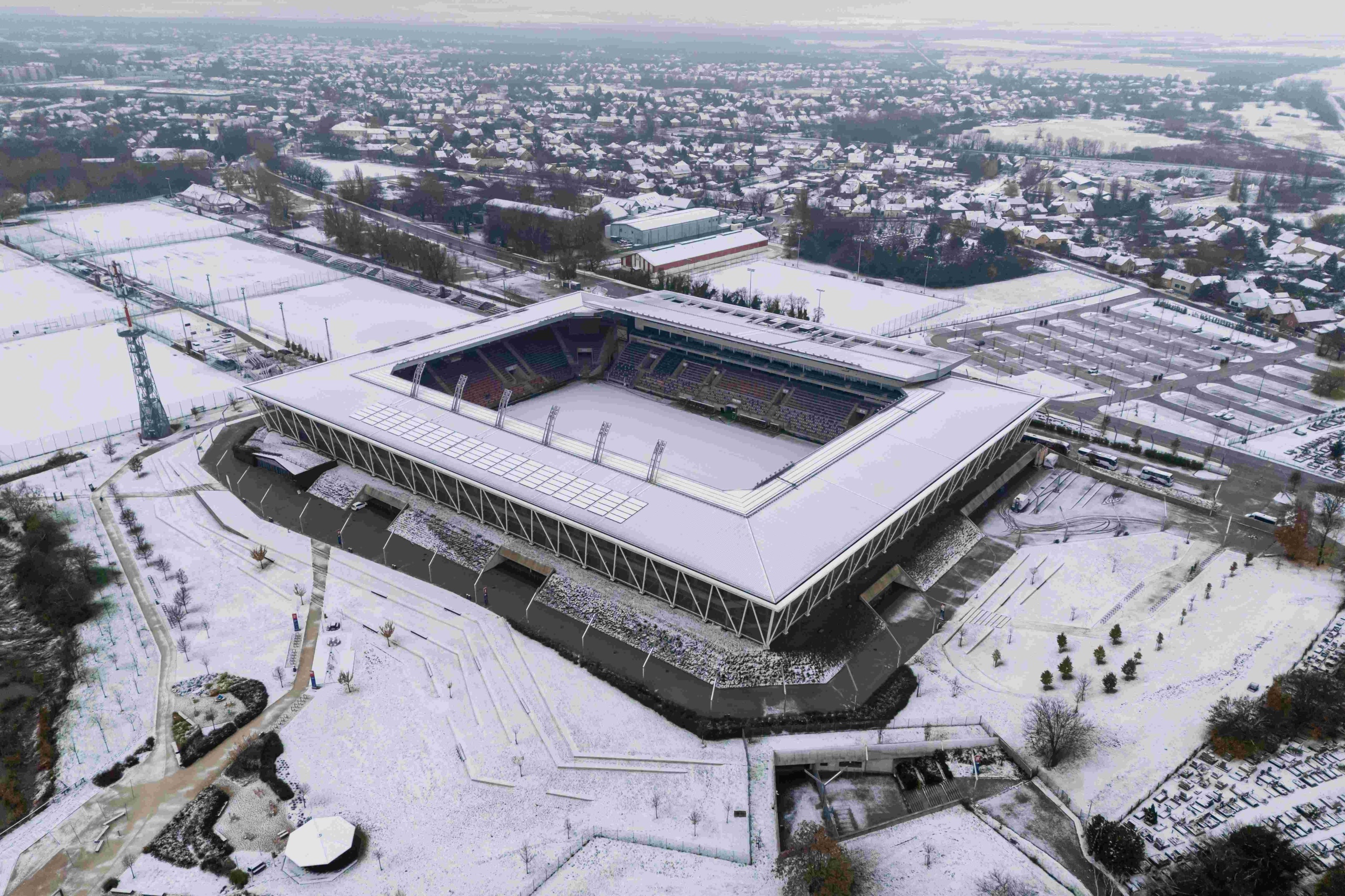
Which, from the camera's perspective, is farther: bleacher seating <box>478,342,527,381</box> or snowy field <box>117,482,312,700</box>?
bleacher seating <box>478,342,527,381</box>

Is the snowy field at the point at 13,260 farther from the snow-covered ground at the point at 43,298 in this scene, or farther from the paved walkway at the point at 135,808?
the paved walkway at the point at 135,808

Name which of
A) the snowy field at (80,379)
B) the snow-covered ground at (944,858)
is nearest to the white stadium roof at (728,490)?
the snow-covered ground at (944,858)

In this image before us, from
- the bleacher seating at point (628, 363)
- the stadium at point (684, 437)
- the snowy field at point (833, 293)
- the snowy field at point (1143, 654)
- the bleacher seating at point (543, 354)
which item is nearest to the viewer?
the snowy field at point (1143, 654)

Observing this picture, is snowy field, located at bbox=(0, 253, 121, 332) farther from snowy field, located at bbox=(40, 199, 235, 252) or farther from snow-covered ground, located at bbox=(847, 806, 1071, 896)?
snow-covered ground, located at bbox=(847, 806, 1071, 896)

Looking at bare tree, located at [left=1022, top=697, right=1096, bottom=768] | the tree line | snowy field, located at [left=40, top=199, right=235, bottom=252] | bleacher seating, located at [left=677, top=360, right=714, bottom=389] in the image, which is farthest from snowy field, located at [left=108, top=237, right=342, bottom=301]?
bare tree, located at [left=1022, top=697, right=1096, bottom=768]

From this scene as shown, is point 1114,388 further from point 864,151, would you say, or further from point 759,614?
point 864,151

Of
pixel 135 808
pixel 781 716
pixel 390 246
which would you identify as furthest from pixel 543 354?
pixel 135 808
